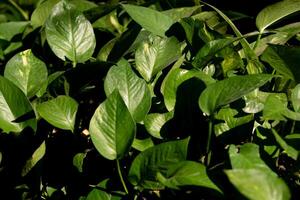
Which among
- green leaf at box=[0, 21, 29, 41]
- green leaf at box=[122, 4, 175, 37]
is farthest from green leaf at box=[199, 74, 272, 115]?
green leaf at box=[0, 21, 29, 41]

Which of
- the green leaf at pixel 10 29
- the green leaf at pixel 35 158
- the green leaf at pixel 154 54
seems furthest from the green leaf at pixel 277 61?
the green leaf at pixel 10 29

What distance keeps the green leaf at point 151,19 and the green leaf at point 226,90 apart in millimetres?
257

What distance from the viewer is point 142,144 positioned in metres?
0.74

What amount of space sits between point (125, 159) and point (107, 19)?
0.50 metres

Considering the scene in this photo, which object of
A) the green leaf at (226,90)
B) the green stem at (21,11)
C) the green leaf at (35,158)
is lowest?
the green stem at (21,11)

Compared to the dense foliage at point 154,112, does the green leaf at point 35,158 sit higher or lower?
lower

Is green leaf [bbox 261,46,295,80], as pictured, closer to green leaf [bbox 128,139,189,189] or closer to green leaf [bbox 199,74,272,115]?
green leaf [bbox 199,74,272,115]

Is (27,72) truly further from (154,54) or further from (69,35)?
(154,54)

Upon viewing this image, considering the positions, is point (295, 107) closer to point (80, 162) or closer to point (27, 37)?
point (80, 162)

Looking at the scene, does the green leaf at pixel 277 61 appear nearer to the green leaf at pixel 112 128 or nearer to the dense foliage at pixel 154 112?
the dense foliage at pixel 154 112

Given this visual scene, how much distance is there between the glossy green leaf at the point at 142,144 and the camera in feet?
2.41

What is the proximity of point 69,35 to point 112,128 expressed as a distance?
305 millimetres

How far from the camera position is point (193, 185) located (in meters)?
0.61

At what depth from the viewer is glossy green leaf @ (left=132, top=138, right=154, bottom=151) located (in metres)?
0.73
